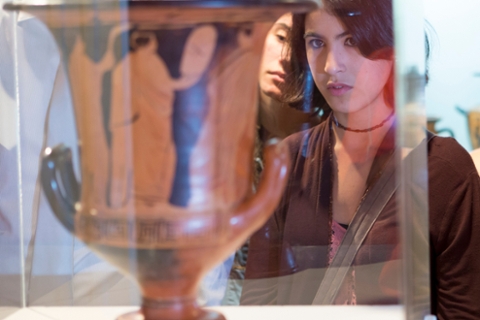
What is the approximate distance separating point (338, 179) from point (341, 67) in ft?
0.51

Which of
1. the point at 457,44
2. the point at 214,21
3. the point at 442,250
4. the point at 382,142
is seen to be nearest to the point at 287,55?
the point at 382,142

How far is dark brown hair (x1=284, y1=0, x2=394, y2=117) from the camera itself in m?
0.78

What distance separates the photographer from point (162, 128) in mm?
538

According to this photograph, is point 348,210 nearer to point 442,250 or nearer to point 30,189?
point 442,250

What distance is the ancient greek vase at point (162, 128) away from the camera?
54 centimetres

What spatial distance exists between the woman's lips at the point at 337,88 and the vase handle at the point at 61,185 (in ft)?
1.20

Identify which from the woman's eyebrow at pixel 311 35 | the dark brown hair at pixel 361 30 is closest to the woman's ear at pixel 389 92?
the dark brown hair at pixel 361 30

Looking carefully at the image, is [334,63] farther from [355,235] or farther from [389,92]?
[355,235]

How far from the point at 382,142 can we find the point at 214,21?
1.15 feet

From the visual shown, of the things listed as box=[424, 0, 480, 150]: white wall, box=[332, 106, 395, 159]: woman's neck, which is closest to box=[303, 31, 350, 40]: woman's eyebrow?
box=[332, 106, 395, 159]: woman's neck

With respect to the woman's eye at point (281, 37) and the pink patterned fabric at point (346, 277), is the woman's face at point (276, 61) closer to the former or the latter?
the woman's eye at point (281, 37)

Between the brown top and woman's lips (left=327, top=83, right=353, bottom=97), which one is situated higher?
woman's lips (left=327, top=83, right=353, bottom=97)

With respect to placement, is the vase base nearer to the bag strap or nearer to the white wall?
the bag strap

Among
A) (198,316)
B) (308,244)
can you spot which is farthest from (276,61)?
(198,316)
